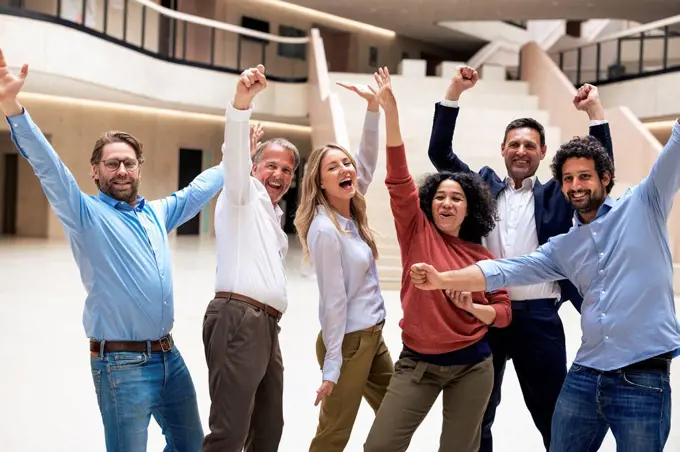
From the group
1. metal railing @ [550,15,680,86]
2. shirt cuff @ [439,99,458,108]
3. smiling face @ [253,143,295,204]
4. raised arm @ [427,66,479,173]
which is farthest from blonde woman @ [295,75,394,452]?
metal railing @ [550,15,680,86]

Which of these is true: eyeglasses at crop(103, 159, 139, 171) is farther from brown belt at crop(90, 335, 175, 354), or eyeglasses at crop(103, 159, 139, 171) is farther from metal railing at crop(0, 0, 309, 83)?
metal railing at crop(0, 0, 309, 83)

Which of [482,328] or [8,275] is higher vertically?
[482,328]

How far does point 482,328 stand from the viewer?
9.89 ft

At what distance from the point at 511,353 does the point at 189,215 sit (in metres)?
1.72

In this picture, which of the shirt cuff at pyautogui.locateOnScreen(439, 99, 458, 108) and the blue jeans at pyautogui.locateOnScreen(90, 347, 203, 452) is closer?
the blue jeans at pyautogui.locateOnScreen(90, 347, 203, 452)

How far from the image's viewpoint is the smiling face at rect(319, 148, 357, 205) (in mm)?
3219

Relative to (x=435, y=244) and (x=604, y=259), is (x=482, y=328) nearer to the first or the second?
(x=435, y=244)

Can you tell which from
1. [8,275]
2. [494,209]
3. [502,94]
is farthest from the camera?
[502,94]

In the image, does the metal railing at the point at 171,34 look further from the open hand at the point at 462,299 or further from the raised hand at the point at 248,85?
the open hand at the point at 462,299

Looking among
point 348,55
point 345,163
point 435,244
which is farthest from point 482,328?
point 348,55

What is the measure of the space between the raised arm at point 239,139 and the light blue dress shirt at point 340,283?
1.41 feet

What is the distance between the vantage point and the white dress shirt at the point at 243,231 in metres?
2.91

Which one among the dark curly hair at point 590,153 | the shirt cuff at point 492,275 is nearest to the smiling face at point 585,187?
the dark curly hair at point 590,153

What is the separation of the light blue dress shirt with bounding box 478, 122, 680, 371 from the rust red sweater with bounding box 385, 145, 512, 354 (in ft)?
1.40
